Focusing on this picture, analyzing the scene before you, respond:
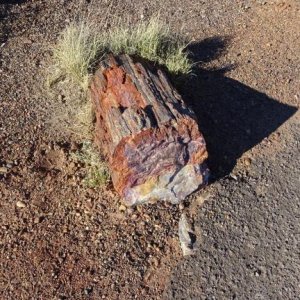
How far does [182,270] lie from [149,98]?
126cm

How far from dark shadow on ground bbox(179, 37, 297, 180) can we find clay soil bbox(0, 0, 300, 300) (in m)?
0.01

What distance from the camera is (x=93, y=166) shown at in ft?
14.7

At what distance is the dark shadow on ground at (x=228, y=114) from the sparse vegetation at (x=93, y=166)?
872 millimetres

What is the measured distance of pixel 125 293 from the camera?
3.91 metres

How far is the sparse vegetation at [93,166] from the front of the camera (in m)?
4.41

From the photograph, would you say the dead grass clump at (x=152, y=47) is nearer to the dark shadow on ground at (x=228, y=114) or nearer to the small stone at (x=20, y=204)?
the dark shadow on ground at (x=228, y=114)

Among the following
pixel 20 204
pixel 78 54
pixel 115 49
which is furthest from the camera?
pixel 115 49

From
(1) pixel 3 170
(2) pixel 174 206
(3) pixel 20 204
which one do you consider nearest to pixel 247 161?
(2) pixel 174 206

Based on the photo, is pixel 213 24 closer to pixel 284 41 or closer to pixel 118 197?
pixel 284 41

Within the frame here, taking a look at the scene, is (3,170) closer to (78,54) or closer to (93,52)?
(78,54)

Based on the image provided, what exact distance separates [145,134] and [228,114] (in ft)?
4.55

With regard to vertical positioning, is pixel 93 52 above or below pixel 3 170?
above

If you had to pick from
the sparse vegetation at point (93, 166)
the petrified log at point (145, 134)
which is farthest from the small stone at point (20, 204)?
the petrified log at point (145, 134)

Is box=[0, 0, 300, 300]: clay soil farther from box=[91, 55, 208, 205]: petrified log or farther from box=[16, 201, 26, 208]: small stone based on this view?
box=[91, 55, 208, 205]: petrified log
